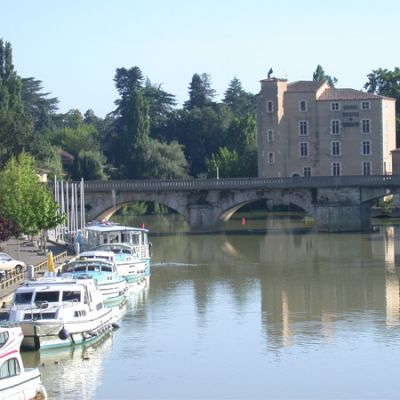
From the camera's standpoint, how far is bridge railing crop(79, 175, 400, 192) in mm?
97500

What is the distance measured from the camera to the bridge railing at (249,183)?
97.5m

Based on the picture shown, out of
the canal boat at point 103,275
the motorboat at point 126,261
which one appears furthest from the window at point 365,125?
the canal boat at point 103,275

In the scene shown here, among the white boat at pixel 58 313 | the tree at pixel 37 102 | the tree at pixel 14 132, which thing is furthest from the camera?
the tree at pixel 37 102

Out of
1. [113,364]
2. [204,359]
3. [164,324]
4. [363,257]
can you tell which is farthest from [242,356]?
[363,257]

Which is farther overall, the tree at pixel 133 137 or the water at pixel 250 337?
the tree at pixel 133 137

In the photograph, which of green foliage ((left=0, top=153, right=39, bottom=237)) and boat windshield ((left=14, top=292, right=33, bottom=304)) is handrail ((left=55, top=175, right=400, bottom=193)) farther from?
boat windshield ((left=14, top=292, right=33, bottom=304))

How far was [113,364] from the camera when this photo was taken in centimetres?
3925

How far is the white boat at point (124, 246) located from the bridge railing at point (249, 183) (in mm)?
25129

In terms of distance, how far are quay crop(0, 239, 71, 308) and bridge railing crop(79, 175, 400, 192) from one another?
2220 centimetres

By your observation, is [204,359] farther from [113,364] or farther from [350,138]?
[350,138]

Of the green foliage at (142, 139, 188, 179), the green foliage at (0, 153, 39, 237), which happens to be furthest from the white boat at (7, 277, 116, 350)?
the green foliage at (142, 139, 188, 179)

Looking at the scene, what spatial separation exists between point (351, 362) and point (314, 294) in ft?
56.4

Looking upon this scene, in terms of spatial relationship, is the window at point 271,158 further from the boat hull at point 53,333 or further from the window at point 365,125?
the boat hull at point 53,333

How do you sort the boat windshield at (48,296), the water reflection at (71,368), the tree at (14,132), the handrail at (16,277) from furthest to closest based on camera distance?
the tree at (14,132) < the handrail at (16,277) < the boat windshield at (48,296) < the water reflection at (71,368)
